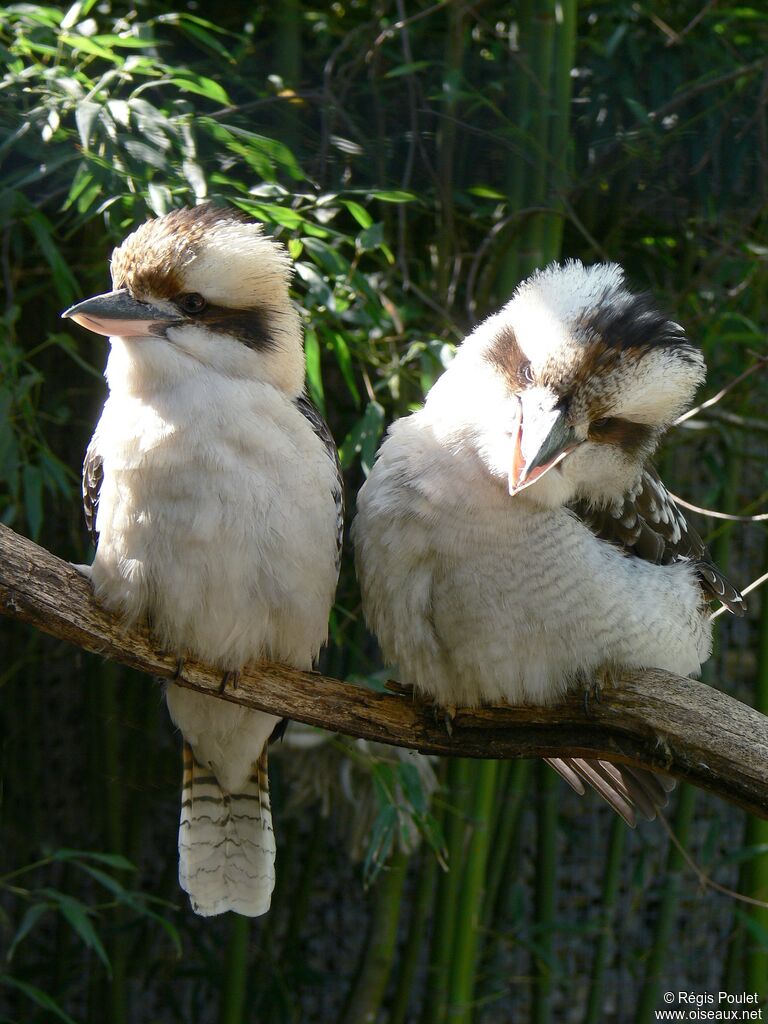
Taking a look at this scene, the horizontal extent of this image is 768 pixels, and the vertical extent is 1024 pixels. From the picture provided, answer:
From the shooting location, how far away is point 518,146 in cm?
202

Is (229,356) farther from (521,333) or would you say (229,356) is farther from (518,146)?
(518,146)

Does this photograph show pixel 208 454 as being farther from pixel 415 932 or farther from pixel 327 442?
pixel 415 932

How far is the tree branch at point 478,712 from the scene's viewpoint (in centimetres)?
129

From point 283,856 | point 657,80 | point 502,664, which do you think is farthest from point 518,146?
point 283,856

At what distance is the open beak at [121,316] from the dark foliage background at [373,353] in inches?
10.4

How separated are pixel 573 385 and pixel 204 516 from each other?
46cm

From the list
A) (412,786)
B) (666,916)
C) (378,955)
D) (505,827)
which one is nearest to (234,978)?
(378,955)

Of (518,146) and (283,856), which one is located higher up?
(518,146)

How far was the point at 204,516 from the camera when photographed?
134 cm

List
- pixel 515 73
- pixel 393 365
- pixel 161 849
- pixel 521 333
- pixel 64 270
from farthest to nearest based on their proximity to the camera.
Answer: pixel 161 849 → pixel 515 73 → pixel 393 365 → pixel 64 270 → pixel 521 333

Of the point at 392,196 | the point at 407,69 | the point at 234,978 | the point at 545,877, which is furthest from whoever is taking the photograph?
the point at 545,877

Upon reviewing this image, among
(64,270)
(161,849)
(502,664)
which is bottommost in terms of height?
(161,849)

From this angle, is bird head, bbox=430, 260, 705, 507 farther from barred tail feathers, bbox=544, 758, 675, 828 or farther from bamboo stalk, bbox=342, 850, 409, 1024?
bamboo stalk, bbox=342, 850, 409, 1024

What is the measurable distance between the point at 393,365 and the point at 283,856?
128 cm
